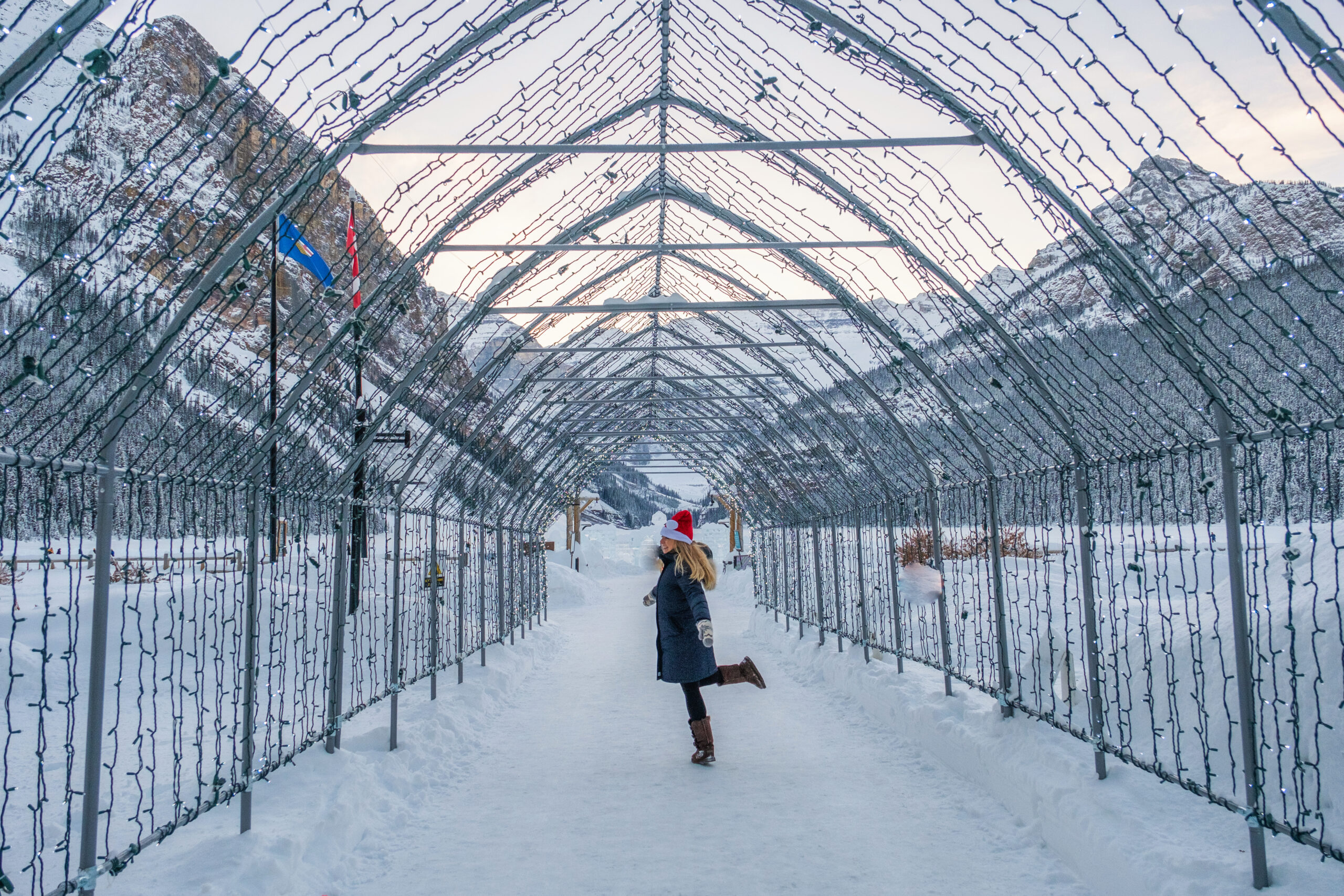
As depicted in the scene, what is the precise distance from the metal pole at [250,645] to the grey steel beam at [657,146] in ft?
6.05

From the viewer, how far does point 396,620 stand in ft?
19.9

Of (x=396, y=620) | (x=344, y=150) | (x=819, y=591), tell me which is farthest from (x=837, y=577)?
(x=344, y=150)

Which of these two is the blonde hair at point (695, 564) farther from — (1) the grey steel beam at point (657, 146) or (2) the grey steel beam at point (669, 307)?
(1) the grey steel beam at point (657, 146)

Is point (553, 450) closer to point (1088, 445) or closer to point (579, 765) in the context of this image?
point (579, 765)

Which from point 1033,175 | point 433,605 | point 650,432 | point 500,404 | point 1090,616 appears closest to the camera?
point 1090,616

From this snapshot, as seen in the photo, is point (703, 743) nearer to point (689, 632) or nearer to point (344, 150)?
point (689, 632)

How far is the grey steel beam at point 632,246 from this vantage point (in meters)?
6.09

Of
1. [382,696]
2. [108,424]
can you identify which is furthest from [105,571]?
[382,696]

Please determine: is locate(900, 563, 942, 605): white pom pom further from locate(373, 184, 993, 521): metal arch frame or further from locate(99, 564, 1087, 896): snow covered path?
locate(373, 184, 993, 521): metal arch frame

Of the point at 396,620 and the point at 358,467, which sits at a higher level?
the point at 358,467

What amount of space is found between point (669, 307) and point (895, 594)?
9.69 feet

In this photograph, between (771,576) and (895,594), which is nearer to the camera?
(895,594)

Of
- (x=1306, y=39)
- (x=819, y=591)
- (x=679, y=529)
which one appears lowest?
(x=819, y=591)

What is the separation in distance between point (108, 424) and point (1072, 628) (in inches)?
266
